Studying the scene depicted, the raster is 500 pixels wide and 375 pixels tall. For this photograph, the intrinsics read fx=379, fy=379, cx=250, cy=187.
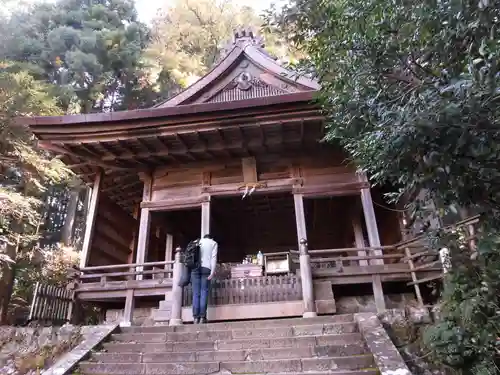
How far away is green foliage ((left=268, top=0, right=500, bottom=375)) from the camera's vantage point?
2.67 meters

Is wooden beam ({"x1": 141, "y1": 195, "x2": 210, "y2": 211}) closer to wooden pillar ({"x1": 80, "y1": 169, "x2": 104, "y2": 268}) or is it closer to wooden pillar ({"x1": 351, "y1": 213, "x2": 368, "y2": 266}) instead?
wooden pillar ({"x1": 80, "y1": 169, "x2": 104, "y2": 268})

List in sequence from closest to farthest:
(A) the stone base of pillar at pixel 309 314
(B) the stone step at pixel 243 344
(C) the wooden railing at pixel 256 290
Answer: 1. (B) the stone step at pixel 243 344
2. (A) the stone base of pillar at pixel 309 314
3. (C) the wooden railing at pixel 256 290

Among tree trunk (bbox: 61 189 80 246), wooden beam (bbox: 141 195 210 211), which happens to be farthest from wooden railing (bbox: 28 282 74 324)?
tree trunk (bbox: 61 189 80 246)

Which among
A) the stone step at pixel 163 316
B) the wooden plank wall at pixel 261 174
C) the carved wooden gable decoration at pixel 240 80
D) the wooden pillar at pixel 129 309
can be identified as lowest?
the stone step at pixel 163 316

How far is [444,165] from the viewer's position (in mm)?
2902

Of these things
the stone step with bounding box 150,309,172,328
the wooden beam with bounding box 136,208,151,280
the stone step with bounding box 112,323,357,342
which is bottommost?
the stone step with bounding box 112,323,357,342

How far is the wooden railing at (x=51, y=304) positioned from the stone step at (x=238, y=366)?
2.06m

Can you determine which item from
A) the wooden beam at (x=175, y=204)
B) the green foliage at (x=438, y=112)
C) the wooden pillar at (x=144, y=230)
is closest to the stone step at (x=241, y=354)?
the green foliage at (x=438, y=112)

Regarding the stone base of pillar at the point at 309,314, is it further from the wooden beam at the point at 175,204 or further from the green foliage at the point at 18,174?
the green foliage at the point at 18,174

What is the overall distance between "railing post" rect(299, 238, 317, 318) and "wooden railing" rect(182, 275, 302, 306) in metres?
0.47

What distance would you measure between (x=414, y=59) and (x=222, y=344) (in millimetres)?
4186

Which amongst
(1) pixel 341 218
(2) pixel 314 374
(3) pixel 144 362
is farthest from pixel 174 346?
(1) pixel 341 218

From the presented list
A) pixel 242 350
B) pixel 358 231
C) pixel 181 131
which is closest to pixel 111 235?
pixel 181 131

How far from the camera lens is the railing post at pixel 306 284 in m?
6.38
